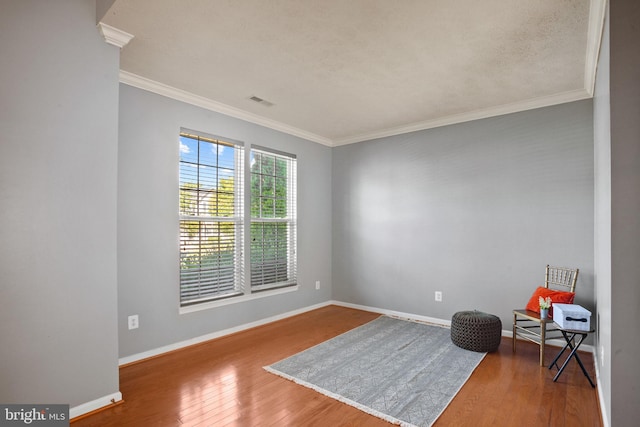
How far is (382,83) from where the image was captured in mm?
3213

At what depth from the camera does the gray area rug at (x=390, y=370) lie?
234 centimetres

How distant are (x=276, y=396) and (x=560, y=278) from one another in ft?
10.1

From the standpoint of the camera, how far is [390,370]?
2.89m

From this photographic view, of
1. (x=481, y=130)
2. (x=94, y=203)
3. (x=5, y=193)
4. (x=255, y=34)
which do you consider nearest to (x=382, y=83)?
(x=255, y=34)

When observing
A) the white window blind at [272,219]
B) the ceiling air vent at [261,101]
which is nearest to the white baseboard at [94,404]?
the white window blind at [272,219]

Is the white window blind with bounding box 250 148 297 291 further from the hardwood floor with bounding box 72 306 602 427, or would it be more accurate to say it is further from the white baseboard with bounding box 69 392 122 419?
the white baseboard with bounding box 69 392 122 419

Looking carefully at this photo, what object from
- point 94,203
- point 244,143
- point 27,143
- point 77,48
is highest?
point 77,48

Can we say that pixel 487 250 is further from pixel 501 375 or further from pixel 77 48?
pixel 77 48

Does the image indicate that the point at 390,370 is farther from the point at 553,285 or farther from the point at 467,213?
the point at 467,213

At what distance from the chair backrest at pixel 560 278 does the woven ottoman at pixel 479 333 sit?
2.44ft

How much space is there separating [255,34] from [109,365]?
257 cm

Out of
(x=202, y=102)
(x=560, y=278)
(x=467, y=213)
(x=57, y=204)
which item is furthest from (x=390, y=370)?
(x=202, y=102)

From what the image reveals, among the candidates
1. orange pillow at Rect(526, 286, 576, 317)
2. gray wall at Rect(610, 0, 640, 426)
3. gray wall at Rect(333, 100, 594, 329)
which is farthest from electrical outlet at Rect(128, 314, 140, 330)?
orange pillow at Rect(526, 286, 576, 317)

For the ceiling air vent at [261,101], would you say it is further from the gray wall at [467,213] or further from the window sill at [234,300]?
the window sill at [234,300]
